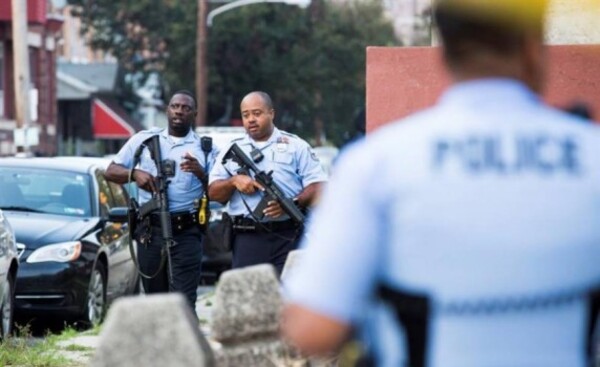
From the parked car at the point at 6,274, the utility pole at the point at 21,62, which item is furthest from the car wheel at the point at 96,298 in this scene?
the utility pole at the point at 21,62

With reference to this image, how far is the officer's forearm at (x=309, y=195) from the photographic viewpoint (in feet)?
34.9

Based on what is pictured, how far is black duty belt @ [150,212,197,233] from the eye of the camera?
38.2ft

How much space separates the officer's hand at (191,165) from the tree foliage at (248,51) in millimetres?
45439

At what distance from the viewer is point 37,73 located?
47938 millimetres

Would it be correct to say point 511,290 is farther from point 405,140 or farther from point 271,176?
point 271,176

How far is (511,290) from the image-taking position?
10.7ft

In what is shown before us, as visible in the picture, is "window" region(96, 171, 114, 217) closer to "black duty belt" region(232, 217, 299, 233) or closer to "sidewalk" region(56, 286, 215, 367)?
"sidewalk" region(56, 286, 215, 367)

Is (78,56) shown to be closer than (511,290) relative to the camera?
No

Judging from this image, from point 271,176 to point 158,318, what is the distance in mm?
6148

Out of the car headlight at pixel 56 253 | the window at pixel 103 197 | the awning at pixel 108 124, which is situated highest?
the window at pixel 103 197

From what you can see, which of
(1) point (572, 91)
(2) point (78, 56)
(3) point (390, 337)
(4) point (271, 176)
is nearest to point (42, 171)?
(4) point (271, 176)

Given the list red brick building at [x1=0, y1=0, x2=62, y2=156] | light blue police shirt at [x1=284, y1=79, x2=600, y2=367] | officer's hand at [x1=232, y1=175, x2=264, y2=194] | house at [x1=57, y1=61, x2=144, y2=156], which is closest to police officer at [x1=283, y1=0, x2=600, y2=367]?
light blue police shirt at [x1=284, y1=79, x2=600, y2=367]

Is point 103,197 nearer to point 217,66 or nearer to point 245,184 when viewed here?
point 245,184

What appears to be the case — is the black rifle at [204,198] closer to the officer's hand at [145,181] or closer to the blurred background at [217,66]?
the officer's hand at [145,181]
